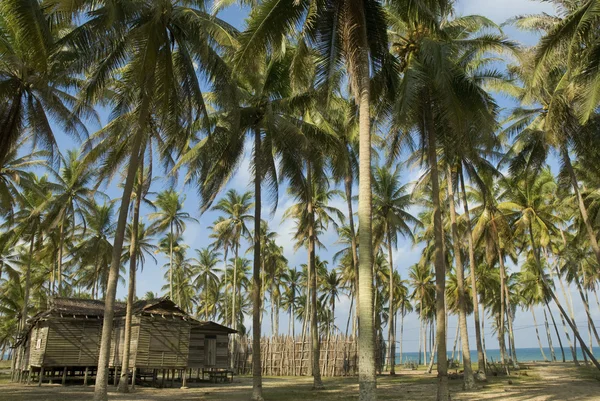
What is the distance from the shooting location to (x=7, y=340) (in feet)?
185

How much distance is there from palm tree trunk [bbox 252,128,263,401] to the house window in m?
12.5

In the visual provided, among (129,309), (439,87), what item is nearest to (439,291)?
(439,87)

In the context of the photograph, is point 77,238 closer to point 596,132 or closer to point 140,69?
point 140,69

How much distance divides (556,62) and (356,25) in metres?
7.80

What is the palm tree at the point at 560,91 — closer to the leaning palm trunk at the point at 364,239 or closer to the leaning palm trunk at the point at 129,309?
the leaning palm trunk at the point at 364,239

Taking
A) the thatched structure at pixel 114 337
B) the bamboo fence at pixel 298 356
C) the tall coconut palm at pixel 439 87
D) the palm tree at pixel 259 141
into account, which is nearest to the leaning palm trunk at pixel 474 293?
the tall coconut palm at pixel 439 87

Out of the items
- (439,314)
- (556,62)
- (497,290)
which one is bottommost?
(439,314)

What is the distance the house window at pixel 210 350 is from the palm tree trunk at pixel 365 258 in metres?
20.6

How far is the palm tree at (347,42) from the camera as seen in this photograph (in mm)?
10094

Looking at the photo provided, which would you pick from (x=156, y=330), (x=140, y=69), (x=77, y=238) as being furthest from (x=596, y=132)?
(x=77, y=238)

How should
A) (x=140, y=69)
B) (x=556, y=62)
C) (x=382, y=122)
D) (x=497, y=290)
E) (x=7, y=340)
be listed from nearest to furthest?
(x=140, y=69)
(x=556, y=62)
(x=382, y=122)
(x=497, y=290)
(x=7, y=340)

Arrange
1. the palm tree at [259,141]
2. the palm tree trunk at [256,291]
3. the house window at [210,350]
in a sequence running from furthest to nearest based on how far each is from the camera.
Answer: the house window at [210,350] < the palm tree at [259,141] < the palm tree trunk at [256,291]

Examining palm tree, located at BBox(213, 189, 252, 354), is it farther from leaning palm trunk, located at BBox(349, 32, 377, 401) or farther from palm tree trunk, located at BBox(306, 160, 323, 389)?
leaning palm trunk, located at BBox(349, 32, 377, 401)

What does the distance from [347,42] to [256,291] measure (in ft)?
31.3
